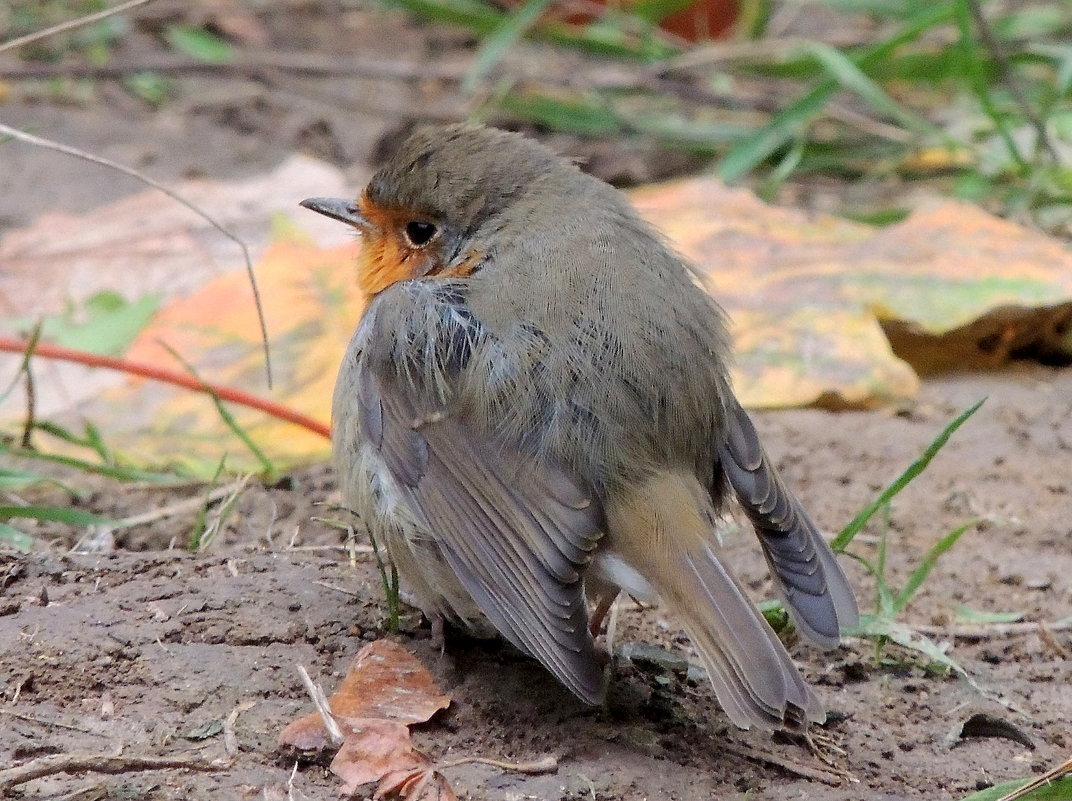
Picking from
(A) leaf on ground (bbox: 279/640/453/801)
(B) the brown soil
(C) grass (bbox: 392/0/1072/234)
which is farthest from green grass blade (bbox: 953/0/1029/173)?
(A) leaf on ground (bbox: 279/640/453/801)

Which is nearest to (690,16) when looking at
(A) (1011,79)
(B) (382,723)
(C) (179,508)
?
(A) (1011,79)

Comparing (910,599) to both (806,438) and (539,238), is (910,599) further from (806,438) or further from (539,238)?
(539,238)

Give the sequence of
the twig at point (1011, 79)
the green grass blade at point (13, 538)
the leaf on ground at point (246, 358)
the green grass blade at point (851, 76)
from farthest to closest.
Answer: the twig at point (1011, 79) → the green grass blade at point (851, 76) → the leaf on ground at point (246, 358) → the green grass blade at point (13, 538)

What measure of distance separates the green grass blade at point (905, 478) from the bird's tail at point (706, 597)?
0.34m

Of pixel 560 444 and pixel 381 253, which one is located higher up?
pixel 381 253

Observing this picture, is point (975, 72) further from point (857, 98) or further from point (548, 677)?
point (548, 677)

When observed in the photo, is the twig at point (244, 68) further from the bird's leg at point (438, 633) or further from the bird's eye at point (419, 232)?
the bird's leg at point (438, 633)

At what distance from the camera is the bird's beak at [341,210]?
134 inches

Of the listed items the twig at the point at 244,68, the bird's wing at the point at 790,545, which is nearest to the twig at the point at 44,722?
the bird's wing at the point at 790,545

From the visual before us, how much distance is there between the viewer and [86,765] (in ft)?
6.63

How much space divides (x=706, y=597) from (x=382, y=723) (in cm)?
62

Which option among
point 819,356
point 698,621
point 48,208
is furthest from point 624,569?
point 48,208

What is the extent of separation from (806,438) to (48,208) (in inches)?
130

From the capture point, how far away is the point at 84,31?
7172 millimetres
